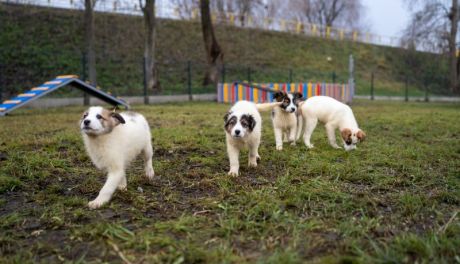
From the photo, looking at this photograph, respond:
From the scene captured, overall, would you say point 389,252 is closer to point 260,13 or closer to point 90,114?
point 90,114

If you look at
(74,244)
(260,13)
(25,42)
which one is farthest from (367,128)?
(260,13)

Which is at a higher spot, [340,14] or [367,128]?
[340,14]

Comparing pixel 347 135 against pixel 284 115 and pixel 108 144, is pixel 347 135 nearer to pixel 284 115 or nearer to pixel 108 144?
pixel 284 115

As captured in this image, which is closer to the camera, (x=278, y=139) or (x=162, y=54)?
(x=278, y=139)

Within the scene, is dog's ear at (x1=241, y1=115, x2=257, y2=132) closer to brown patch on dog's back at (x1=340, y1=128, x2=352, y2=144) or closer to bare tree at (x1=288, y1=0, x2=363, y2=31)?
brown patch on dog's back at (x1=340, y1=128, x2=352, y2=144)

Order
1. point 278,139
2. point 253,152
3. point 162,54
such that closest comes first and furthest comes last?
1. point 253,152
2. point 278,139
3. point 162,54

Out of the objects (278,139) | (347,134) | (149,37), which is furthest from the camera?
(149,37)

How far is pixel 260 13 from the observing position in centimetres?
4594

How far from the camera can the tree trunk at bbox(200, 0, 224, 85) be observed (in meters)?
22.5

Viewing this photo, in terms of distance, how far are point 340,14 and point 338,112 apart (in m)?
61.8

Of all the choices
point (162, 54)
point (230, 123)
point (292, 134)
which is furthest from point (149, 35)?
point (230, 123)

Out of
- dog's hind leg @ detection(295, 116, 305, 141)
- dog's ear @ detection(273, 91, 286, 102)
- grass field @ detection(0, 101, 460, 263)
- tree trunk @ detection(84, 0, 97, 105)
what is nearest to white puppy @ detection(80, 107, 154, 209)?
grass field @ detection(0, 101, 460, 263)

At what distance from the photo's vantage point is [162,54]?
27.2 m

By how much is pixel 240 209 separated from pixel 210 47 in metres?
20.3
